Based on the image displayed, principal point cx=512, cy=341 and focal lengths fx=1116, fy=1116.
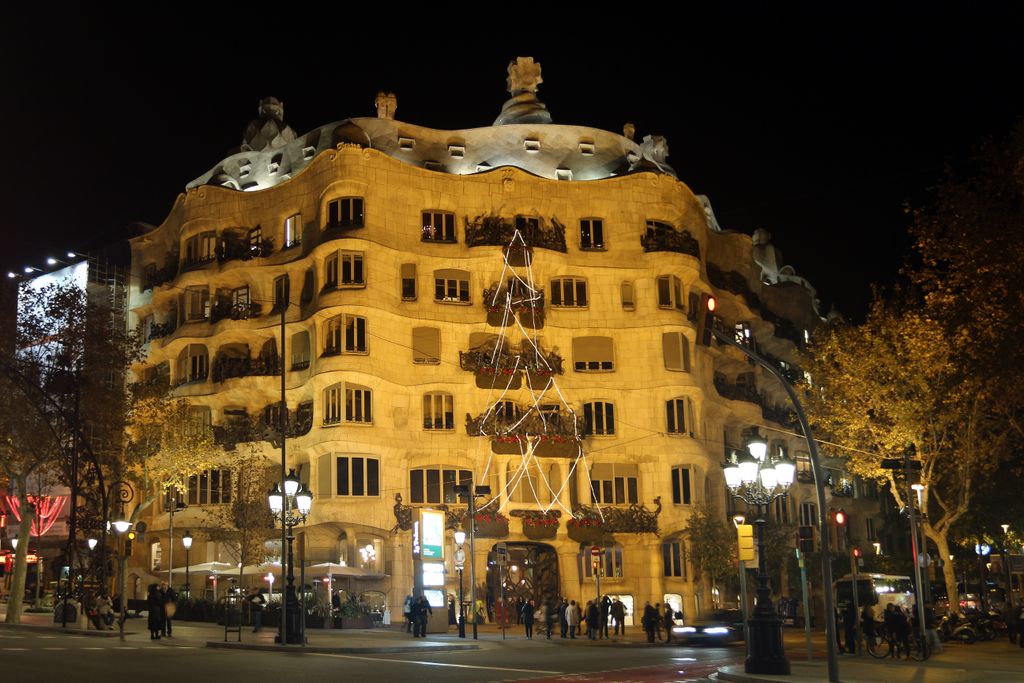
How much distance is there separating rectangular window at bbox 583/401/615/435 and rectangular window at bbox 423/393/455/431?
6.63 m

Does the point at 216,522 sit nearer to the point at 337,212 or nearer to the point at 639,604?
the point at 337,212

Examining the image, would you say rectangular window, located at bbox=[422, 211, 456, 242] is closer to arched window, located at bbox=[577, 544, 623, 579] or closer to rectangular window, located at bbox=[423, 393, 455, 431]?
rectangular window, located at bbox=[423, 393, 455, 431]

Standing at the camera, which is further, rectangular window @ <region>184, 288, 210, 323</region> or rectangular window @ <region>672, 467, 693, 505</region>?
A: rectangular window @ <region>184, 288, 210, 323</region>

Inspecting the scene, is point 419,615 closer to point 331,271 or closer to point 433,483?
point 433,483

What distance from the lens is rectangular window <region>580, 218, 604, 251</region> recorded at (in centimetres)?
5631

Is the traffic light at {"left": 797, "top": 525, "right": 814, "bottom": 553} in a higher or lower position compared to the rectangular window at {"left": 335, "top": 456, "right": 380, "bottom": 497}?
lower

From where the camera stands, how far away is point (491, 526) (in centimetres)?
5097

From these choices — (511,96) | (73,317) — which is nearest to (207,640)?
(73,317)

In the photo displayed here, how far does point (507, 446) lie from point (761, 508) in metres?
28.6

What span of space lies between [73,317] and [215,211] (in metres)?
14.8

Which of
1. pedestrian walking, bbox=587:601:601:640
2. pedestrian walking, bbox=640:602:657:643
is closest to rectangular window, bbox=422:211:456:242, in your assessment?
pedestrian walking, bbox=587:601:601:640

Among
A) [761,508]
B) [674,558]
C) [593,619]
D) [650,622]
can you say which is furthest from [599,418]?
[761,508]

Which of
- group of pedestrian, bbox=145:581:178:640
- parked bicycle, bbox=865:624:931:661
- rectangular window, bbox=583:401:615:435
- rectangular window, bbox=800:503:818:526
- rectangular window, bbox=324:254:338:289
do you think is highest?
rectangular window, bbox=324:254:338:289

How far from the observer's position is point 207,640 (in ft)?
111
